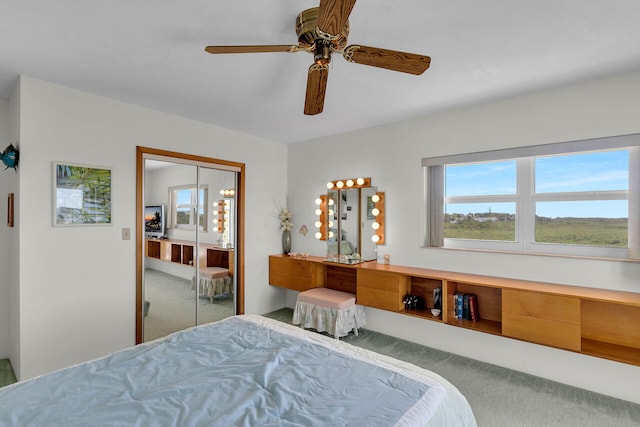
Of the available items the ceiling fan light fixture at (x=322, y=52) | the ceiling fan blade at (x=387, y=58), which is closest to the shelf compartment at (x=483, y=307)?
the ceiling fan blade at (x=387, y=58)

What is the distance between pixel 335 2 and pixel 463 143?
2.35 meters

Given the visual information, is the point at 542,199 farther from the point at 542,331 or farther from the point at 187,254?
the point at 187,254

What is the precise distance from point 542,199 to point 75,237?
4151mm

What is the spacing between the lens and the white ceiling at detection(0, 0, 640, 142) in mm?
1657

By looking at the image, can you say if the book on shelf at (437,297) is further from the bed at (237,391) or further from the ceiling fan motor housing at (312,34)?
the ceiling fan motor housing at (312,34)

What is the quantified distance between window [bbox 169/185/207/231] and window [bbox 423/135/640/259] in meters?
2.58

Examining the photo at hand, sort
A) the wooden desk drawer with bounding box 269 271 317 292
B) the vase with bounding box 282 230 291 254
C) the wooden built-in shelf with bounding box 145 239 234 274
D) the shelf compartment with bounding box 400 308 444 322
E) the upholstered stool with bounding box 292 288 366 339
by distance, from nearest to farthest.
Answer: the shelf compartment with bounding box 400 308 444 322 → the wooden built-in shelf with bounding box 145 239 234 274 → the upholstered stool with bounding box 292 288 366 339 → the wooden desk drawer with bounding box 269 271 317 292 → the vase with bounding box 282 230 291 254

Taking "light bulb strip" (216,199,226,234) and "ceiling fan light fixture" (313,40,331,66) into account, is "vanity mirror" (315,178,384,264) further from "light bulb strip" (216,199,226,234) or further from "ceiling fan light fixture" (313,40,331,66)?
"ceiling fan light fixture" (313,40,331,66)

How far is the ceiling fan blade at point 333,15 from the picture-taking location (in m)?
1.23

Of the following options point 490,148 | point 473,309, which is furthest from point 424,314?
point 490,148

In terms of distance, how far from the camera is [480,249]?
3.11 m

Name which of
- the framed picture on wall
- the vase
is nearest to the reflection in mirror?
the framed picture on wall

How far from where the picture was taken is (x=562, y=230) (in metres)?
2.73

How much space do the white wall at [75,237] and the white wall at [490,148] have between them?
2122 mm
